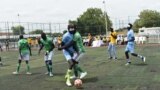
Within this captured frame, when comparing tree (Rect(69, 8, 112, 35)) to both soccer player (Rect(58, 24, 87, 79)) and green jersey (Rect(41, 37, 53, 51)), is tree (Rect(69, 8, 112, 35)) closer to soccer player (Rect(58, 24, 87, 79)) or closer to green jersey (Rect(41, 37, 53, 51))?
green jersey (Rect(41, 37, 53, 51))

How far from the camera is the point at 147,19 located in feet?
404

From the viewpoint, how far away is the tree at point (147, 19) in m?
123

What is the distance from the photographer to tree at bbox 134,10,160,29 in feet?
403

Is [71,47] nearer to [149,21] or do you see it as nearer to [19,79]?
[19,79]

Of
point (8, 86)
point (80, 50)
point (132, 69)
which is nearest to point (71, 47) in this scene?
point (80, 50)

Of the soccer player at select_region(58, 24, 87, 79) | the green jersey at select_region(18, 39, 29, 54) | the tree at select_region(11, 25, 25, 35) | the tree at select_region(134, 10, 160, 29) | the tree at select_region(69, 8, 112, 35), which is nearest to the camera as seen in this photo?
the soccer player at select_region(58, 24, 87, 79)

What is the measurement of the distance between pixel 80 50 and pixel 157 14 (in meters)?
115

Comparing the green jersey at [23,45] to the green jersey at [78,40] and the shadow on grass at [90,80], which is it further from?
the green jersey at [78,40]

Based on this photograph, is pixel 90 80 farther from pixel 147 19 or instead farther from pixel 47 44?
pixel 147 19

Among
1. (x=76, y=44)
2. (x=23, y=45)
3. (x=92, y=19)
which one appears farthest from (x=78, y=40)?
(x=92, y=19)

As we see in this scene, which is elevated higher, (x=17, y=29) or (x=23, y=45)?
(x=23, y=45)

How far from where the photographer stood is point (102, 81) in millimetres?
15367

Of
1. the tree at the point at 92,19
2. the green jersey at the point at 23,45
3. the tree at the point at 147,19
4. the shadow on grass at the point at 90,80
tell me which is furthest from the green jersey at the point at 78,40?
the tree at the point at 147,19

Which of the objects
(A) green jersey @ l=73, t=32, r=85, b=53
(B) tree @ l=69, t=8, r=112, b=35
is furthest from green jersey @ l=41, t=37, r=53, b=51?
(B) tree @ l=69, t=8, r=112, b=35
